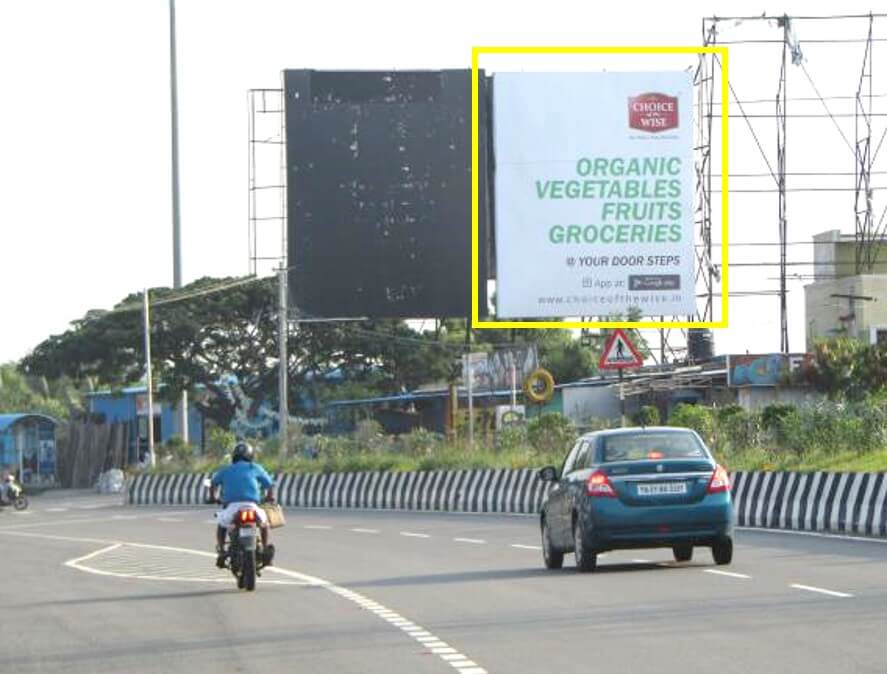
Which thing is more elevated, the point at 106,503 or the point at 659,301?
the point at 659,301

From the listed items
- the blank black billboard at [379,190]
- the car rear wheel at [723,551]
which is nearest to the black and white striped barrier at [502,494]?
the blank black billboard at [379,190]

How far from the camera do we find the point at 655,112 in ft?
162

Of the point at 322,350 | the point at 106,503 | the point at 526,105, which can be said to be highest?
the point at 526,105

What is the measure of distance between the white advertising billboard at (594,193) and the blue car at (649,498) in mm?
28362

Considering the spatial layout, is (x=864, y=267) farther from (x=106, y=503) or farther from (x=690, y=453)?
(x=690, y=453)

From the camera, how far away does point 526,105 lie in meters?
49.2

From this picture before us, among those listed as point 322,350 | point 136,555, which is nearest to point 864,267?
point 322,350

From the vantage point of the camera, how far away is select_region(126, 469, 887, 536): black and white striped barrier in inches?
1051

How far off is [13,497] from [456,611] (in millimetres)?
39030

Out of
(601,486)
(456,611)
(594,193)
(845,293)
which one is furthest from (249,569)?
(845,293)

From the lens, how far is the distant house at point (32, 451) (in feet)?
240

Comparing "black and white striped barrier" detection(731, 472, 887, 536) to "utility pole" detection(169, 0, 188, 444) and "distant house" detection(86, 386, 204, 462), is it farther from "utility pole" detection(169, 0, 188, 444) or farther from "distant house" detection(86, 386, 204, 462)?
"distant house" detection(86, 386, 204, 462)

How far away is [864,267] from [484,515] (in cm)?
2426

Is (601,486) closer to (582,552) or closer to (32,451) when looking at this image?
(582,552)
